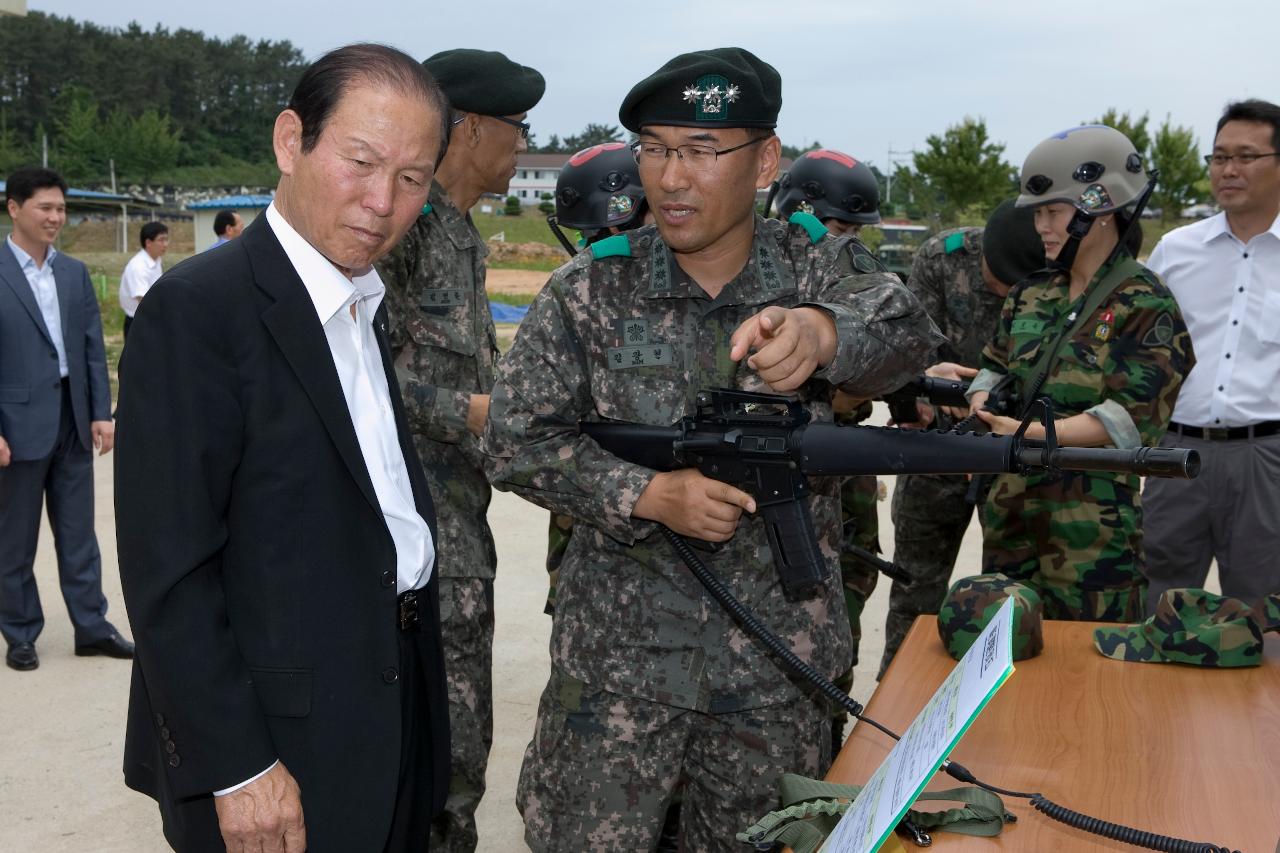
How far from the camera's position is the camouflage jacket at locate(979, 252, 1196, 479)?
3.16 metres

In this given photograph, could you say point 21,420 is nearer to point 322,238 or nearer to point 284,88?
point 322,238

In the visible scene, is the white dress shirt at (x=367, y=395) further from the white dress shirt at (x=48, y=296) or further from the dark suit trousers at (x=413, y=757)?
the white dress shirt at (x=48, y=296)

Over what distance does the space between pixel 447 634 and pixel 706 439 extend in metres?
1.11

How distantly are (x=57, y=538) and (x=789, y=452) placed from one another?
172 inches

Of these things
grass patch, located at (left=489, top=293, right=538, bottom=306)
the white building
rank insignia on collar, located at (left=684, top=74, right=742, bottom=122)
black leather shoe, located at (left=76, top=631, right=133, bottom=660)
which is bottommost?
grass patch, located at (left=489, top=293, right=538, bottom=306)

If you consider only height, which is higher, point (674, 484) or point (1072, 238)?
point (1072, 238)

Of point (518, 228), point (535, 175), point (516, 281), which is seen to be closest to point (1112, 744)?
point (516, 281)

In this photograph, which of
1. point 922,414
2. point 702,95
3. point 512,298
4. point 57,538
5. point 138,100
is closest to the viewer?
point 702,95

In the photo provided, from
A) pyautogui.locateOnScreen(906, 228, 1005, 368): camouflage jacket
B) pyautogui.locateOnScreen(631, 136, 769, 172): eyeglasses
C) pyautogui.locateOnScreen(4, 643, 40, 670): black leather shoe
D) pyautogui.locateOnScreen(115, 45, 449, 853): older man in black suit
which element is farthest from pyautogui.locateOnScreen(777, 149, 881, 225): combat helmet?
pyautogui.locateOnScreen(4, 643, 40, 670): black leather shoe

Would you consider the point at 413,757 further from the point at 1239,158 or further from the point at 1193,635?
the point at 1239,158

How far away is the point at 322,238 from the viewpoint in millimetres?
1805

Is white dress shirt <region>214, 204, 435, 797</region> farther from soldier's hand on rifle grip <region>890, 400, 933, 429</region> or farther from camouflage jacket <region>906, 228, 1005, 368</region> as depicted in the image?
camouflage jacket <region>906, 228, 1005, 368</region>

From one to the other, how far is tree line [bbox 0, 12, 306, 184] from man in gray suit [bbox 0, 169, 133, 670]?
6654 cm

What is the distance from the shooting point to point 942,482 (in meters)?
4.41
